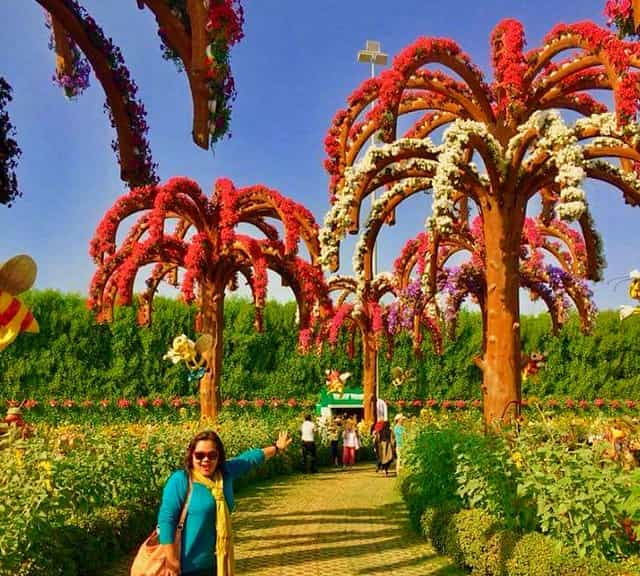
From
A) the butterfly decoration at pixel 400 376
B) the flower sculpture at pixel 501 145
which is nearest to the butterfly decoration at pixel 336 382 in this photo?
the butterfly decoration at pixel 400 376

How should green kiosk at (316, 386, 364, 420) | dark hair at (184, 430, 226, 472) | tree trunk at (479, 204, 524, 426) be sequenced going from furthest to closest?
green kiosk at (316, 386, 364, 420) < tree trunk at (479, 204, 524, 426) < dark hair at (184, 430, 226, 472)

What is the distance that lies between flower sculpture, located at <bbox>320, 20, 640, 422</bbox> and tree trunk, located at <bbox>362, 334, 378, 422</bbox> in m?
11.3

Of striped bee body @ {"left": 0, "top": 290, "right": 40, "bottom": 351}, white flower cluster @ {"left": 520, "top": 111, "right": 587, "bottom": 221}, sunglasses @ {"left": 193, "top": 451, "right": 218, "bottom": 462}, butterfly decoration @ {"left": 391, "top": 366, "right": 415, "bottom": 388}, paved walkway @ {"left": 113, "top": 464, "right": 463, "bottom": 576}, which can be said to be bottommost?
paved walkway @ {"left": 113, "top": 464, "right": 463, "bottom": 576}

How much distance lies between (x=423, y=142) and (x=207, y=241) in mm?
6284

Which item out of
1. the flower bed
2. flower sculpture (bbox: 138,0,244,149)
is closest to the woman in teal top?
flower sculpture (bbox: 138,0,244,149)

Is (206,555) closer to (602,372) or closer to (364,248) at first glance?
(364,248)

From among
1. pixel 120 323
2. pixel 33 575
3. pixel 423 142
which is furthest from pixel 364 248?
pixel 120 323

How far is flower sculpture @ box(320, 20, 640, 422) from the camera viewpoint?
27.9ft

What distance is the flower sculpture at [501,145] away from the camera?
335 inches

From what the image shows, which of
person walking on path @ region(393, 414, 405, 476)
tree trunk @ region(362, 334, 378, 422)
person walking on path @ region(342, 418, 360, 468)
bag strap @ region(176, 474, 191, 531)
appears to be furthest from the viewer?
tree trunk @ region(362, 334, 378, 422)

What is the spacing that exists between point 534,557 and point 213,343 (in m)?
9.63

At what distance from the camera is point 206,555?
436cm

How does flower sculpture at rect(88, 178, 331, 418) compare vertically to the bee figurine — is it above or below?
above

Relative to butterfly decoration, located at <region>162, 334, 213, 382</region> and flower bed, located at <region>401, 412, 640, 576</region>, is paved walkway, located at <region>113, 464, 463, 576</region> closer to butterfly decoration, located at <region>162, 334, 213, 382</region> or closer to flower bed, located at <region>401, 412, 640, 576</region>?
flower bed, located at <region>401, 412, 640, 576</region>
